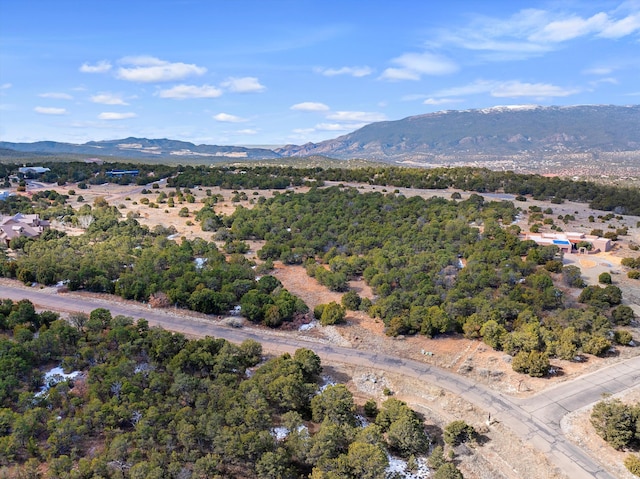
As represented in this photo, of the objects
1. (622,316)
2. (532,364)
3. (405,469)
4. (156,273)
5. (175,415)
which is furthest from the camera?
(156,273)

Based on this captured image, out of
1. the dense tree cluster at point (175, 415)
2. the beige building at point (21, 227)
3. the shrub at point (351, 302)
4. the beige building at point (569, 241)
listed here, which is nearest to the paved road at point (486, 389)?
the dense tree cluster at point (175, 415)

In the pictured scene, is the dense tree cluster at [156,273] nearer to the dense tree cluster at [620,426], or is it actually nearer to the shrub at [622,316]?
the dense tree cluster at [620,426]

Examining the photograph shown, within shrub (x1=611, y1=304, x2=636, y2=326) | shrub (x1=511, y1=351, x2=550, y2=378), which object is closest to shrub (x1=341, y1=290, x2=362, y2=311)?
shrub (x1=511, y1=351, x2=550, y2=378)

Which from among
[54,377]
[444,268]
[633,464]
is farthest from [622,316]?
[54,377]

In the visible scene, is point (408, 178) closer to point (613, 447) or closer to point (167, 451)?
point (613, 447)

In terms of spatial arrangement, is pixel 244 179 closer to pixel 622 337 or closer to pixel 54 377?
pixel 54 377

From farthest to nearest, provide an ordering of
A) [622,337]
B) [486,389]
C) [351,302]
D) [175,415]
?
1. [351,302]
2. [622,337]
3. [486,389]
4. [175,415]
